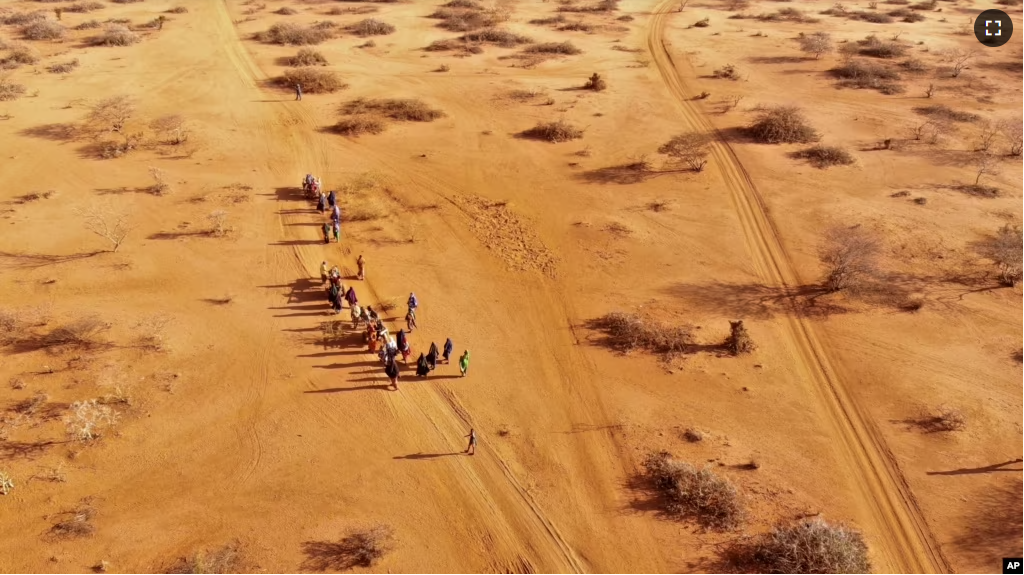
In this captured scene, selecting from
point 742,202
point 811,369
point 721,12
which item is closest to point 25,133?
point 742,202

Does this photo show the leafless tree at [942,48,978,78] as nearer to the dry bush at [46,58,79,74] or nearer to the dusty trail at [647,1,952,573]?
the dusty trail at [647,1,952,573]

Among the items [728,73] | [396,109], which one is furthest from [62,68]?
[728,73]

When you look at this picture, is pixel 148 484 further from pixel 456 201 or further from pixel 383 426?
pixel 456 201

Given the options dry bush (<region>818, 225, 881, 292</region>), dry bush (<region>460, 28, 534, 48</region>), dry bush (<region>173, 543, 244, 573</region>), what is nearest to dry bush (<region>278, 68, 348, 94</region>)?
dry bush (<region>460, 28, 534, 48</region>)

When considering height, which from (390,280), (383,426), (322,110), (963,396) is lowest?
(963,396)

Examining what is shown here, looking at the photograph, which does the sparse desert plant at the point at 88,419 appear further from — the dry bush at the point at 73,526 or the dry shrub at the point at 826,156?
the dry shrub at the point at 826,156
